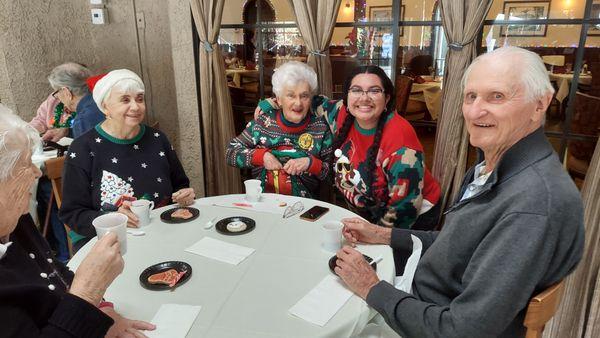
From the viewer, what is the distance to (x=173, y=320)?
3.74 ft

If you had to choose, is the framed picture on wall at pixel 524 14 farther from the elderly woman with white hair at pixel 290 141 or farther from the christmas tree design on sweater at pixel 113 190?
the christmas tree design on sweater at pixel 113 190

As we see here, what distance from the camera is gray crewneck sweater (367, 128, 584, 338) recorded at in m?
1.01

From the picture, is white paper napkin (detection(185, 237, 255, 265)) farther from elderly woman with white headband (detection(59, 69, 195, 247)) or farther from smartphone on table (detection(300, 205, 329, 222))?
elderly woman with white headband (detection(59, 69, 195, 247))

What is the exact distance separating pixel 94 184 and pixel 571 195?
193 centimetres

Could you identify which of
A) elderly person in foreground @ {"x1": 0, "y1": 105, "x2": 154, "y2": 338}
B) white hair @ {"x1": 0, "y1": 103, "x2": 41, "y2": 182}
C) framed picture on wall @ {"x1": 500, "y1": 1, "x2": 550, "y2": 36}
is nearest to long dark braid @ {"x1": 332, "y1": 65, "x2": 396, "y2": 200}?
framed picture on wall @ {"x1": 500, "y1": 1, "x2": 550, "y2": 36}

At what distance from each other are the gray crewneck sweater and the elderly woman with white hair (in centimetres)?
126

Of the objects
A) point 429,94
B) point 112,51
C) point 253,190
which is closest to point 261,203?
point 253,190

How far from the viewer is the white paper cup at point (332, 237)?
4.95 feet

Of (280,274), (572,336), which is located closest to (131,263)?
(280,274)

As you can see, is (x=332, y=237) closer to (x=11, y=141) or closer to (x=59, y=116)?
(x=11, y=141)

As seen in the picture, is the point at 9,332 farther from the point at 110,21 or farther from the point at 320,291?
the point at 110,21

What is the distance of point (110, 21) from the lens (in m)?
3.91

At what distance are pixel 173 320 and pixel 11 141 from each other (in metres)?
0.62

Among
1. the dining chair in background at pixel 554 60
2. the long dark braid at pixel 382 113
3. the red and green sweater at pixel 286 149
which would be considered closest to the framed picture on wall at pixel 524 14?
the dining chair in background at pixel 554 60
